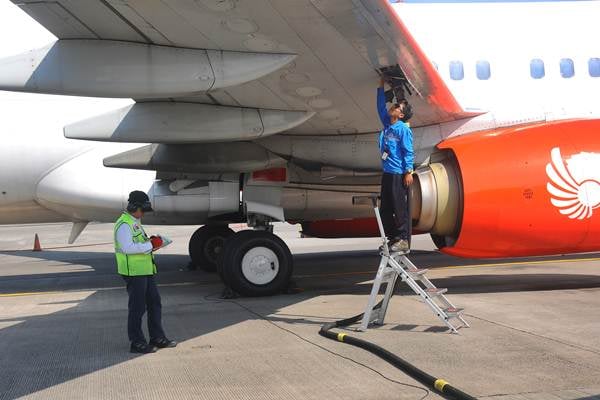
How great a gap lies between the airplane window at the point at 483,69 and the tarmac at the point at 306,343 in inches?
113

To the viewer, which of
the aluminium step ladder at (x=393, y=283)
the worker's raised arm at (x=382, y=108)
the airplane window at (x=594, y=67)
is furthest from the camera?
the airplane window at (x=594, y=67)

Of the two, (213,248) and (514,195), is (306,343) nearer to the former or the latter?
(514,195)

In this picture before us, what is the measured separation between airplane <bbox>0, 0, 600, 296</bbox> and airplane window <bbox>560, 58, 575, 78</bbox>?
1.0 inches

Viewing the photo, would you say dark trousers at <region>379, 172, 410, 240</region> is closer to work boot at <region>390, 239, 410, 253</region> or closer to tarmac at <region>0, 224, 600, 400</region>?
work boot at <region>390, 239, 410, 253</region>

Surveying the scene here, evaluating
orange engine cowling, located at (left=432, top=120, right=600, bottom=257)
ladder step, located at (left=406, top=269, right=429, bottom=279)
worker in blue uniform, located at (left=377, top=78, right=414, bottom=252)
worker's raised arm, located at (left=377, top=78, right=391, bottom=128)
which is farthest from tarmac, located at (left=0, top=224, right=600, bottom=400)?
worker's raised arm, located at (left=377, top=78, right=391, bottom=128)

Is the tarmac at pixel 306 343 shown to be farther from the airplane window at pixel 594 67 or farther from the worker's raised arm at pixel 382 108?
the airplane window at pixel 594 67

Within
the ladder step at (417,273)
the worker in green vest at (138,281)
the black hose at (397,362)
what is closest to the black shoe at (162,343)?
the worker in green vest at (138,281)

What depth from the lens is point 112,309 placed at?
7758 millimetres

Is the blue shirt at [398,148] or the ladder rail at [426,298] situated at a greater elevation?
the blue shirt at [398,148]

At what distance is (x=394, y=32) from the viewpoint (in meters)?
6.36

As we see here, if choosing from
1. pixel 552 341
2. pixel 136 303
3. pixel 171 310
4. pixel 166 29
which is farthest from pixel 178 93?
pixel 552 341

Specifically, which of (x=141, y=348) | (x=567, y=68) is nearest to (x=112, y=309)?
(x=141, y=348)

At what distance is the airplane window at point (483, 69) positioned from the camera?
31.6ft

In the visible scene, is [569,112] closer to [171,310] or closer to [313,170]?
[313,170]
